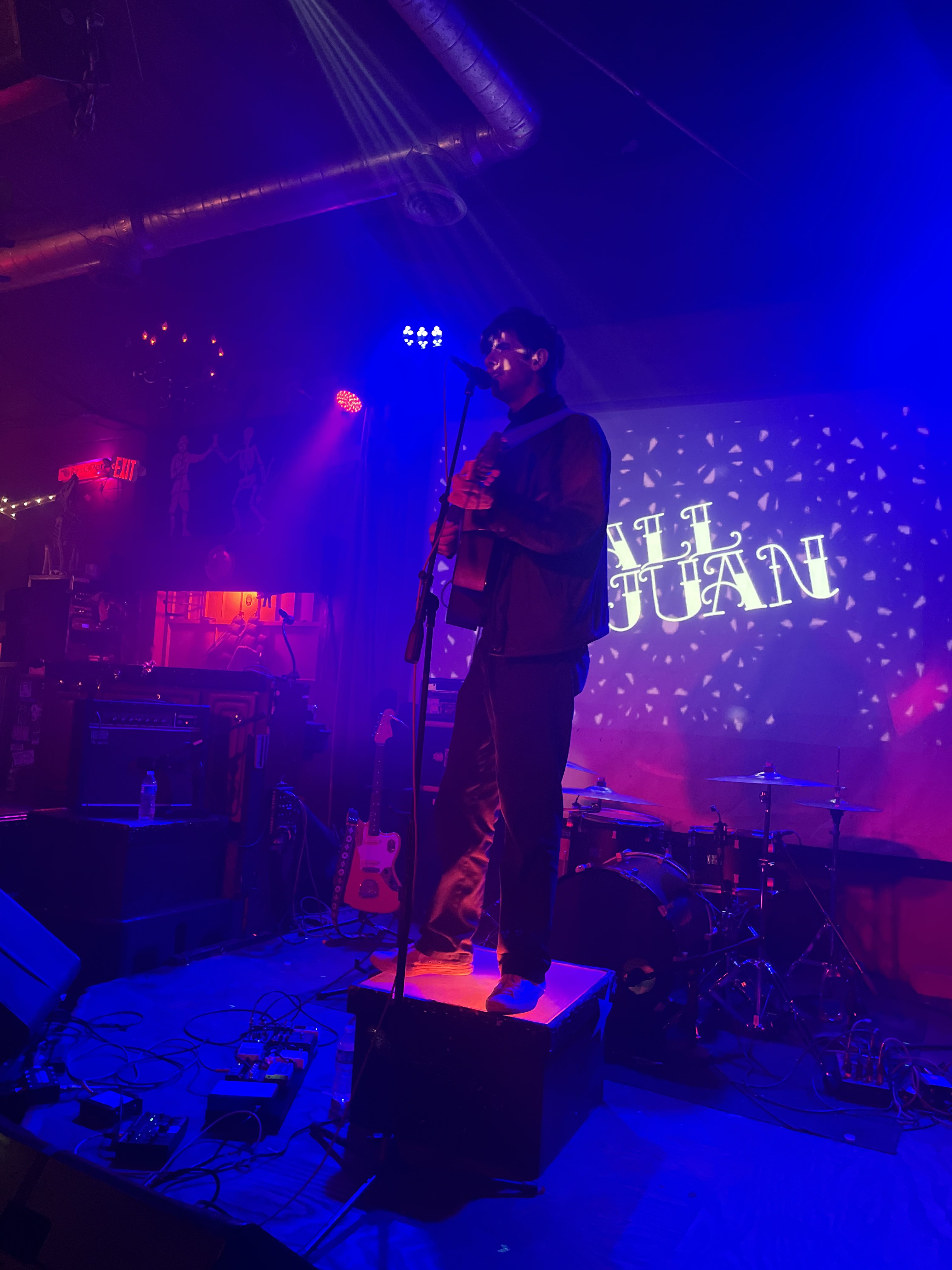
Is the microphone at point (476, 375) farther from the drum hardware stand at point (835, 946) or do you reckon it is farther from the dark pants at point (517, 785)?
the drum hardware stand at point (835, 946)

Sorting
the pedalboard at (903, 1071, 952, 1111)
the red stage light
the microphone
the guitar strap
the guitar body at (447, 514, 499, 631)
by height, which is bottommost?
the pedalboard at (903, 1071, 952, 1111)

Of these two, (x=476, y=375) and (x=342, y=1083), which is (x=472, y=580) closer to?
(x=476, y=375)

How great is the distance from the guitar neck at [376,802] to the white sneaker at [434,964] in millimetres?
2742

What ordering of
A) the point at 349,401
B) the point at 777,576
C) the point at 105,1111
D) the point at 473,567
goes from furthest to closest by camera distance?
1. the point at 349,401
2. the point at 777,576
3. the point at 105,1111
4. the point at 473,567

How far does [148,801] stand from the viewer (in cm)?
424

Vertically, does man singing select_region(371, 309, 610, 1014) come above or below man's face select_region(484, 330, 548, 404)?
below

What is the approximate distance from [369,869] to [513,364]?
11.9 ft

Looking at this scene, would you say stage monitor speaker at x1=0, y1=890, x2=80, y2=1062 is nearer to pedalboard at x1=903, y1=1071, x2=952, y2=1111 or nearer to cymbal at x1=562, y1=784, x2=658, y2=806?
cymbal at x1=562, y1=784, x2=658, y2=806

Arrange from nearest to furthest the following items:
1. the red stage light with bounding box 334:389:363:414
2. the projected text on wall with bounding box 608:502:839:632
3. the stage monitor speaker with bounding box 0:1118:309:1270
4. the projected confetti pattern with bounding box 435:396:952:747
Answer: the stage monitor speaker with bounding box 0:1118:309:1270 → the projected confetti pattern with bounding box 435:396:952:747 → the projected text on wall with bounding box 608:502:839:632 → the red stage light with bounding box 334:389:363:414

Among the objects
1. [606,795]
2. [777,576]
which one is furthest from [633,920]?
[777,576]

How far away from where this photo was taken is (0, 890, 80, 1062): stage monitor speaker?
234cm

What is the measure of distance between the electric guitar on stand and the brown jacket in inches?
126

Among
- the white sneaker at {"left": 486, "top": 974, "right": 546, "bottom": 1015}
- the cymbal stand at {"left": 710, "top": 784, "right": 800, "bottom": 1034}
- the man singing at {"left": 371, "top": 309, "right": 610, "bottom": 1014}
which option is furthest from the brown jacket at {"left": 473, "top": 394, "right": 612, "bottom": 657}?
the cymbal stand at {"left": 710, "top": 784, "right": 800, "bottom": 1034}

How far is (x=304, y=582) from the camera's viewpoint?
7066 millimetres
